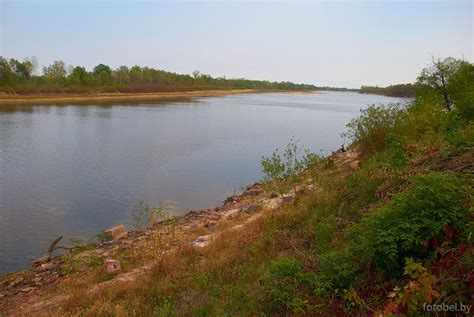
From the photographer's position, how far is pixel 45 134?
2536 centimetres

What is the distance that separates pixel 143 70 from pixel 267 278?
357 ft

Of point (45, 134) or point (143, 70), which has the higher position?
point (143, 70)

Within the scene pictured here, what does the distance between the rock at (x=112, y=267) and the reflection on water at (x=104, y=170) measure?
2.77 m

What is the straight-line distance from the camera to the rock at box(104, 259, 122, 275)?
685cm

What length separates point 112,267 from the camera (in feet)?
22.8

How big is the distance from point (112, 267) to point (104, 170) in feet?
33.5

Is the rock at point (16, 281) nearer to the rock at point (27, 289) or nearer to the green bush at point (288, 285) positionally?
the rock at point (27, 289)

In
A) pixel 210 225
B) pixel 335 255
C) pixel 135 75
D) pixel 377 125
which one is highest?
pixel 135 75

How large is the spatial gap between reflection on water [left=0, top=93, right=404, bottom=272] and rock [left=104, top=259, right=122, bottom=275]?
277cm

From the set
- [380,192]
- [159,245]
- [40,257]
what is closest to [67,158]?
[40,257]

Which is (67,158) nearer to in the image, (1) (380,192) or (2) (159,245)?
(2) (159,245)

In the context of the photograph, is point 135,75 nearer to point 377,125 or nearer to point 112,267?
point 377,125

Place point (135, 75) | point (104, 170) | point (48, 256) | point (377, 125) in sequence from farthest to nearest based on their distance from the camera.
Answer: point (135, 75) < point (104, 170) < point (377, 125) < point (48, 256)

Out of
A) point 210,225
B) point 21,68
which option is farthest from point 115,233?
point 21,68
